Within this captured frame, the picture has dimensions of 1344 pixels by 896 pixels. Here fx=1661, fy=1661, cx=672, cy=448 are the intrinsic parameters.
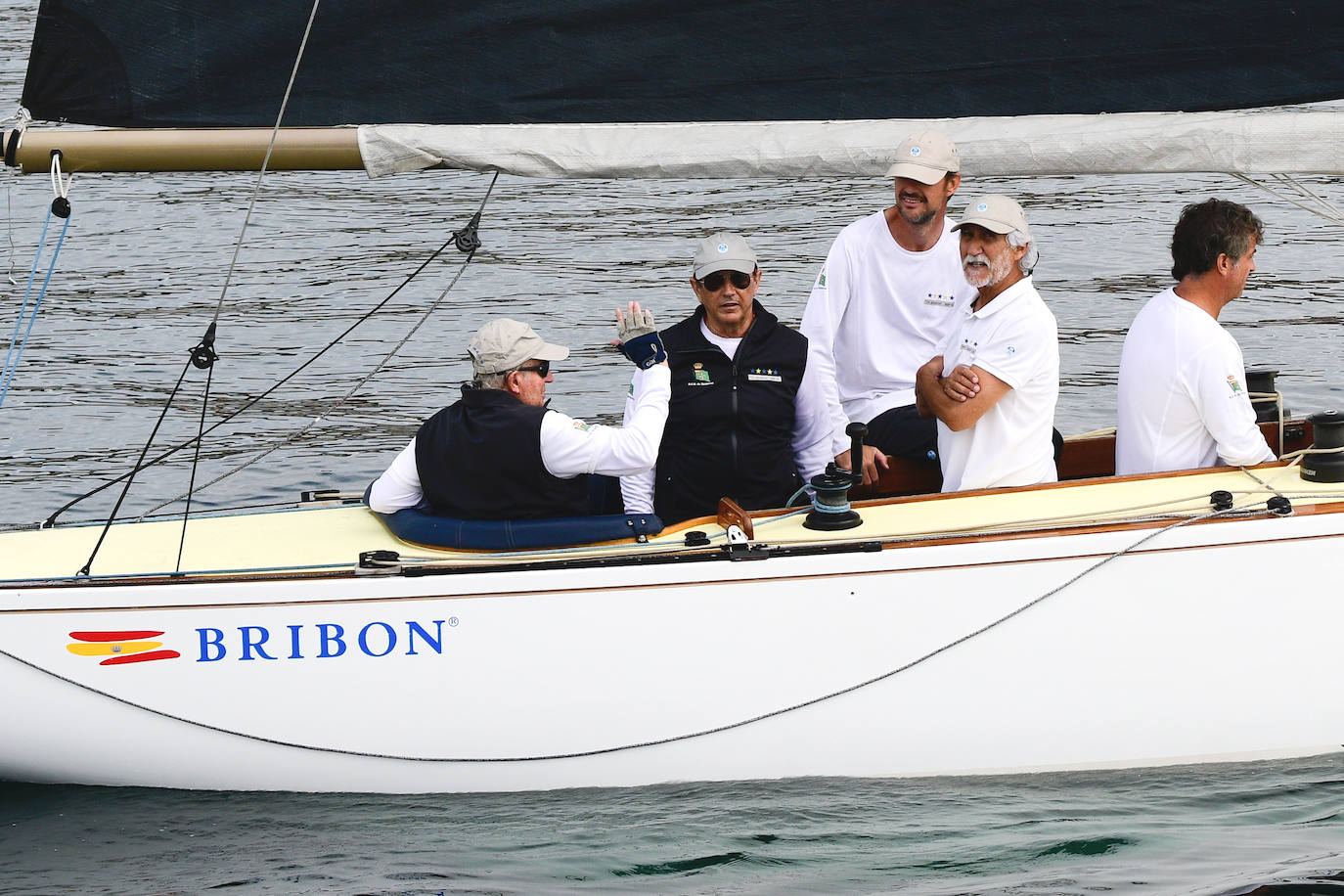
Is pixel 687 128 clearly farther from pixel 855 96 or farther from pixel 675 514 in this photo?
pixel 675 514

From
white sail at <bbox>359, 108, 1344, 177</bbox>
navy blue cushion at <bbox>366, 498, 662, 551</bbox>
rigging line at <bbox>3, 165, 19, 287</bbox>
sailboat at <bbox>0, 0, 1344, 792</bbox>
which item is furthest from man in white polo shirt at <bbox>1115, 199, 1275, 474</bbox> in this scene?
rigging line at <bbox>3, 165, 19, 287</bbox>

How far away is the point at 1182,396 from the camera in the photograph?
16.0 ft

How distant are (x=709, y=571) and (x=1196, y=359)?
1.51m

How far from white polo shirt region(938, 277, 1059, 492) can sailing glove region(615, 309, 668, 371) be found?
0.84 m

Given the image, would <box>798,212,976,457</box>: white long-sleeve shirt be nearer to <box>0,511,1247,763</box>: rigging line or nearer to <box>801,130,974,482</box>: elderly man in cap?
<box>801,130,974,482</box>: elderly man in cap

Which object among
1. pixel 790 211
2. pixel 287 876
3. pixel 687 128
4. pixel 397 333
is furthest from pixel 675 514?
pixel 790 211

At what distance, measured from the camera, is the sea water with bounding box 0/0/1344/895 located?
4.78 m

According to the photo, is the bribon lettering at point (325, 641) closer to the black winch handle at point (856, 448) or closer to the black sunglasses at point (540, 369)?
the black sunglasses at point (540, 369)

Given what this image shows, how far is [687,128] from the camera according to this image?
462 centimetres

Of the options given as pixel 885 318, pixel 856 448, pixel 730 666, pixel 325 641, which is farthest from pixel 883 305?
pixel 325 641

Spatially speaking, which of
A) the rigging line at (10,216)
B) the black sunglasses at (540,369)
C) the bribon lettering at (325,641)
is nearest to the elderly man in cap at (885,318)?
the black sunglasses at (540,369)

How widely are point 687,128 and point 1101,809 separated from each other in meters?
2.33

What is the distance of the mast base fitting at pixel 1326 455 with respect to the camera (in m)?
4.91

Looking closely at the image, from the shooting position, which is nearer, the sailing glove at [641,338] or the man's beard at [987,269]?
the man's beard at [987,269]
